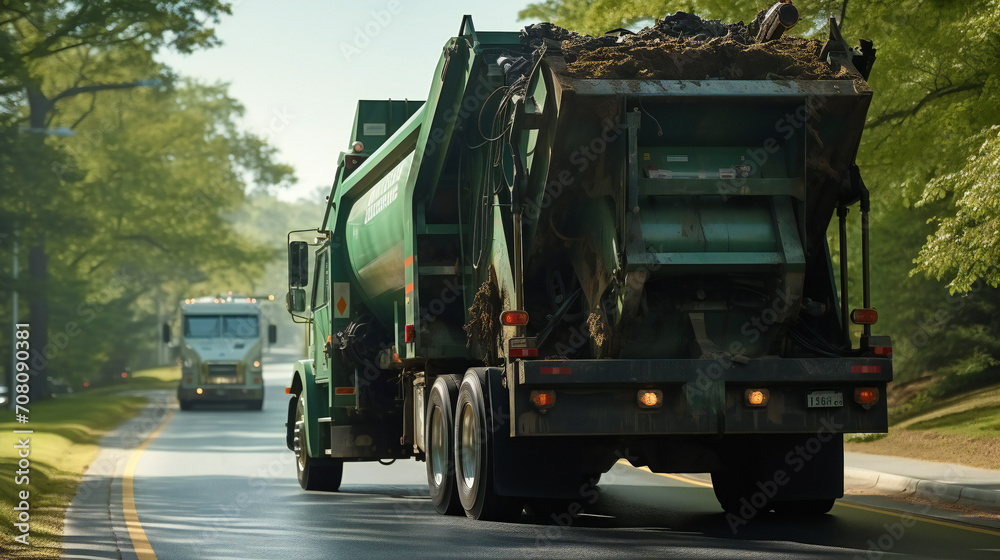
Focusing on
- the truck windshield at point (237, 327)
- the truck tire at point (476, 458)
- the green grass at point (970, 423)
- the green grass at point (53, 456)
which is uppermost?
the truck windshield at point (237, 327)

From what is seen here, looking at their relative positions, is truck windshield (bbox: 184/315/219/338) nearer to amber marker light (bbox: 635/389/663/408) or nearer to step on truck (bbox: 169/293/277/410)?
step on truck (bbox: 169/293/277/410)

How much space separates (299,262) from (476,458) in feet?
19.1

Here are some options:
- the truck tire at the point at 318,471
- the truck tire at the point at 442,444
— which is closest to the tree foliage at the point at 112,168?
the truck tire at the point at 318,471

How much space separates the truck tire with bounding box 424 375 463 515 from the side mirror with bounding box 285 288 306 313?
5.06m

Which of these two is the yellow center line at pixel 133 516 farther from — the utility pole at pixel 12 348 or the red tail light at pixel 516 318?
the utility pole at pixel 12 348

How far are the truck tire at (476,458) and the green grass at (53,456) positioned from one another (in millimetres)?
3098

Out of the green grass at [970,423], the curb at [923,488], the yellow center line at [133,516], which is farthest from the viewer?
the green grass at [970,423]

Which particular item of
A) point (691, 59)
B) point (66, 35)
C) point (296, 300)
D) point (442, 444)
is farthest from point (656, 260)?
point (66, 35)

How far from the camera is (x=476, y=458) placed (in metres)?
9.53

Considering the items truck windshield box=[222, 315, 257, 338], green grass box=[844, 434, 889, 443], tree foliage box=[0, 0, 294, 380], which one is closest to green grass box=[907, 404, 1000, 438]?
green grass box=[844, 434, 889, 443]

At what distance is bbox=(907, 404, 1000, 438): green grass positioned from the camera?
16.4 meters

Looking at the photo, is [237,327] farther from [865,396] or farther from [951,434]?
[865,396]

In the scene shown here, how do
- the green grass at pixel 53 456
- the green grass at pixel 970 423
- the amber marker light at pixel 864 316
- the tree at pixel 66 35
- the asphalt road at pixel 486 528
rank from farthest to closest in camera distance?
the tree at pixel 66 35
the green grass at pixel 970 423
the green grass at pixel 53 456
the amber marker light at pixel 864 316
the asphalt road at pixel 486 528

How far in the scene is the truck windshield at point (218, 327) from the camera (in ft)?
117
